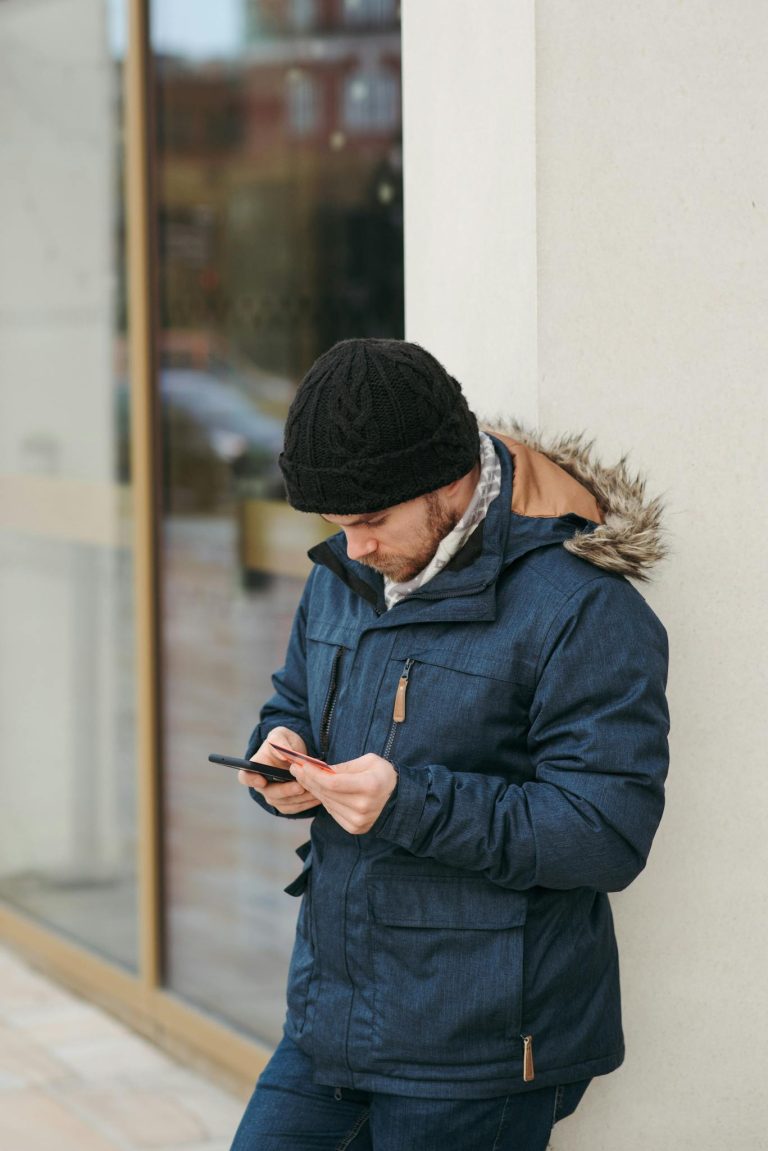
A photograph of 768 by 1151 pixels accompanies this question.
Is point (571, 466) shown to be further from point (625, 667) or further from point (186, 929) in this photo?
point (186, 929)

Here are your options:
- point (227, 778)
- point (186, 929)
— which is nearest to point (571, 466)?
point (227, 778)

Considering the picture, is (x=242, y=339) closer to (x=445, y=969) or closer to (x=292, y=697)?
(x=292, y=697)

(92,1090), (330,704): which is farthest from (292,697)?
(92,1090)

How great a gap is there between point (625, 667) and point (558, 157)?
0.88 m

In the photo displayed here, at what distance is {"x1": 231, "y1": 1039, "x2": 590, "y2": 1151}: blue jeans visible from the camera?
2059 mm

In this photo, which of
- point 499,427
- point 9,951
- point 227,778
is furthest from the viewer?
point 9,951

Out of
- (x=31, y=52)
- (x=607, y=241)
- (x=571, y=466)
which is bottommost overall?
(x=571, y=466)

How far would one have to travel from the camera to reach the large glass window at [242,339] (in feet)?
12.1

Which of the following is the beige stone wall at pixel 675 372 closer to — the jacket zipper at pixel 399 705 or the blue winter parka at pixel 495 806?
the blue winter parka at pixel 495 806

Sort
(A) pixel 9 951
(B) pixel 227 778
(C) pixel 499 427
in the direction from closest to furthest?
1. (C) pixel 499 427
2. (B) pixel 227 778
3. (A) pixel 9 951

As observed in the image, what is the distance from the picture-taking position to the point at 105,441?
471cm

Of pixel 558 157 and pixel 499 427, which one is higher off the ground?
pixel 558 157

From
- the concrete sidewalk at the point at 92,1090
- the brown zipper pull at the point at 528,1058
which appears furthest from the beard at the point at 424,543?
the concrete sidewalk at the point at 92,1090

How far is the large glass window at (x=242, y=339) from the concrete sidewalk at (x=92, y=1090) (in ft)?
0.78
